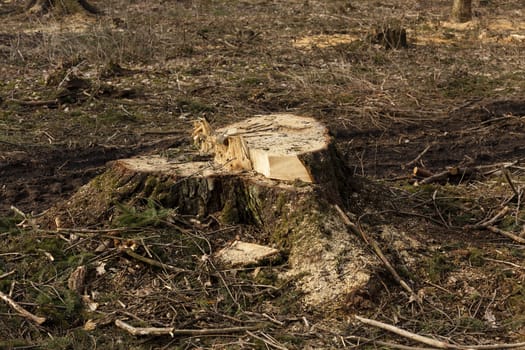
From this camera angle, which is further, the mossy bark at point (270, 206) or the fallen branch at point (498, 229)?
the fallen branch at point (498, 229)

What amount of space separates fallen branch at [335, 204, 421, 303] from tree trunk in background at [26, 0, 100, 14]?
1105 cm

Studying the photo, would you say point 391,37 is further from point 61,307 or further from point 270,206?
point 61,307

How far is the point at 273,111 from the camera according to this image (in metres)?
8.67

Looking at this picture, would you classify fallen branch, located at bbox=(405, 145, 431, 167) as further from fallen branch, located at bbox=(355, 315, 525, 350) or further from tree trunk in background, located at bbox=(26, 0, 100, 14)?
tree trunk in background, located at bbox=(26, 0, 100, 14)

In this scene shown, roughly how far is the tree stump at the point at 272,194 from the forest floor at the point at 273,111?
0.42 feet

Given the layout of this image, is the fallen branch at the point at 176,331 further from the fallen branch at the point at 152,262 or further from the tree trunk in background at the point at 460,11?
the tree trunk in background at the point at 460,11

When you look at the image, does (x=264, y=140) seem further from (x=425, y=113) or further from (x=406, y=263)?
(x=425, y=113)

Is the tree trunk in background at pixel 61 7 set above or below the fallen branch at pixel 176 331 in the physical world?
below

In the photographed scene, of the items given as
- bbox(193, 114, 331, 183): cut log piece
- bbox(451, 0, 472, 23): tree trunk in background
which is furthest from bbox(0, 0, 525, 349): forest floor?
bbox(193, 114, 331, 183): cut log piece

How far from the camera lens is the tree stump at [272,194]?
13.7 ft

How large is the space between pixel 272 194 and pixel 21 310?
60.4 inches

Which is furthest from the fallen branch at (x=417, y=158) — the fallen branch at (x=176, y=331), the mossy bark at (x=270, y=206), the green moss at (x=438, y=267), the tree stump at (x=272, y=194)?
the fallen branch at (x=176, y=331)

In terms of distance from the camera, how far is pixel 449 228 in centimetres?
505

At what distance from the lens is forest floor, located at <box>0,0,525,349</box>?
13.1 feet
